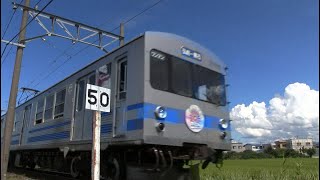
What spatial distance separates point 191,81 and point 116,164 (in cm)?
260

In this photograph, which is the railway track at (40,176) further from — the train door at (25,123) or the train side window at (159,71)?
the train side window at (159,71)

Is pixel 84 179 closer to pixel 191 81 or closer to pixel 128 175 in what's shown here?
pixel 128 175

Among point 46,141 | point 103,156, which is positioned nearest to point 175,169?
point 103,156

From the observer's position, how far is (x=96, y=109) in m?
7.23

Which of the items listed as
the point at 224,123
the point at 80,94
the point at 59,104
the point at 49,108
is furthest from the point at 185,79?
the point at 49,108

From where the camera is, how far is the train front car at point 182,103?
8.20 m

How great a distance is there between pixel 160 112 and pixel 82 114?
126 inches

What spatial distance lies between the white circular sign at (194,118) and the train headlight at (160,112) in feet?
2.39

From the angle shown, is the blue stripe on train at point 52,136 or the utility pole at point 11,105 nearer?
the blue stripe on train at point 52,136

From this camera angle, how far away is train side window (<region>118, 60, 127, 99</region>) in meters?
8.87

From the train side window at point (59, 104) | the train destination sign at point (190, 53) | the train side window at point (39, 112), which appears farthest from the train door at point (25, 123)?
the train destination sign at point (190, 53)

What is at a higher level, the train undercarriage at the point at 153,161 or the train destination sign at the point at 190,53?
the train destination sign at the point at 190,53

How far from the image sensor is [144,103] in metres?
8.08

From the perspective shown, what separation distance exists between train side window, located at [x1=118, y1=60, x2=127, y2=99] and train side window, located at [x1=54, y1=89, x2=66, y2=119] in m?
3.67
